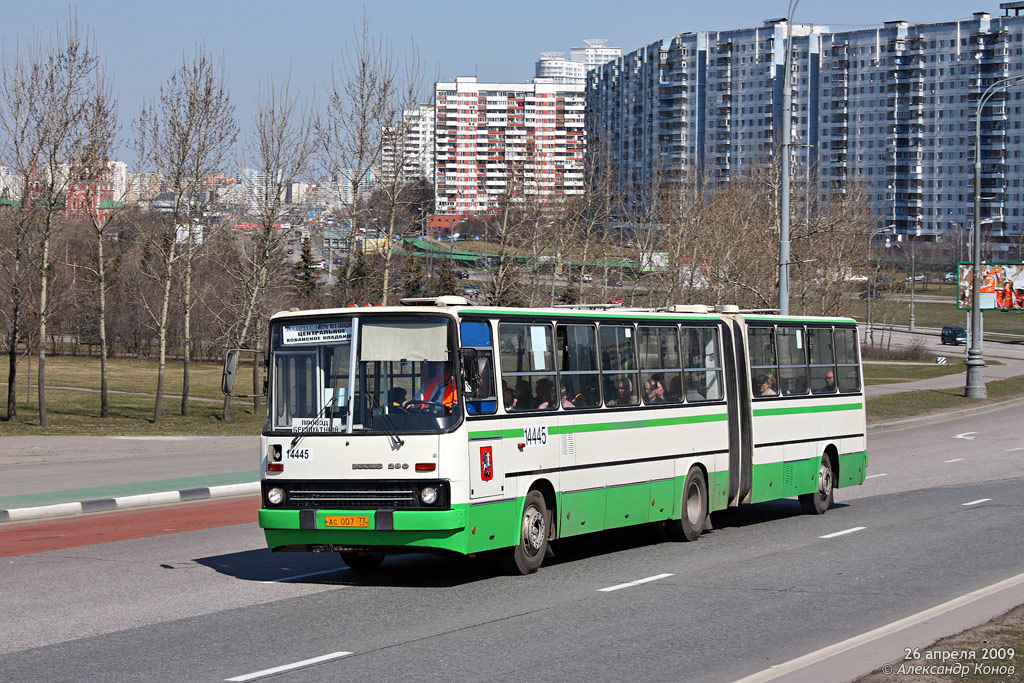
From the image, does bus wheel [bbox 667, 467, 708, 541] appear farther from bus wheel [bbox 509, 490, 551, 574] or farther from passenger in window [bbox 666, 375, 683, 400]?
bus wheel [bbox 509, 490, 551, 574]

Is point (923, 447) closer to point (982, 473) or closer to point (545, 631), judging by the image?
point (982, 473)

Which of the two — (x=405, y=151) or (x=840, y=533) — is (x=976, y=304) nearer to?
(x=405, y=151)

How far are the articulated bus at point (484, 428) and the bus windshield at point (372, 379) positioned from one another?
0.01m

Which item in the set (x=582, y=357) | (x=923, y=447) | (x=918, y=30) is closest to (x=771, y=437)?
(x=582, y=357)

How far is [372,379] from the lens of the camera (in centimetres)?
1125

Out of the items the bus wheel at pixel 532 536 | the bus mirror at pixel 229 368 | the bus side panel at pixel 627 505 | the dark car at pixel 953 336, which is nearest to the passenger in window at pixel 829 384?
the bus side panel at pixel 627 505

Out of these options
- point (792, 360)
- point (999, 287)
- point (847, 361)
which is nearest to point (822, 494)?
point (792, 360)

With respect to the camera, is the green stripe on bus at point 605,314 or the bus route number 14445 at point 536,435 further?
the bus route number 14445 at point 536,435

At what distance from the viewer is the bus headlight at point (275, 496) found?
11367 mm

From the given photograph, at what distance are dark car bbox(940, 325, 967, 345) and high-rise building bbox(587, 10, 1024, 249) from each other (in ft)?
224

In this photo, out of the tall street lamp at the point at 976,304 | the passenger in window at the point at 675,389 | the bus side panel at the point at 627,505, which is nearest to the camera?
the bus side panel at the point at 627,505

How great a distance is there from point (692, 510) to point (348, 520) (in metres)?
5.52

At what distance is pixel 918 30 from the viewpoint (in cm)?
16975

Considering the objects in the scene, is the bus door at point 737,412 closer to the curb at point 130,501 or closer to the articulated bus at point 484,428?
the articulated bus at point 484,428
